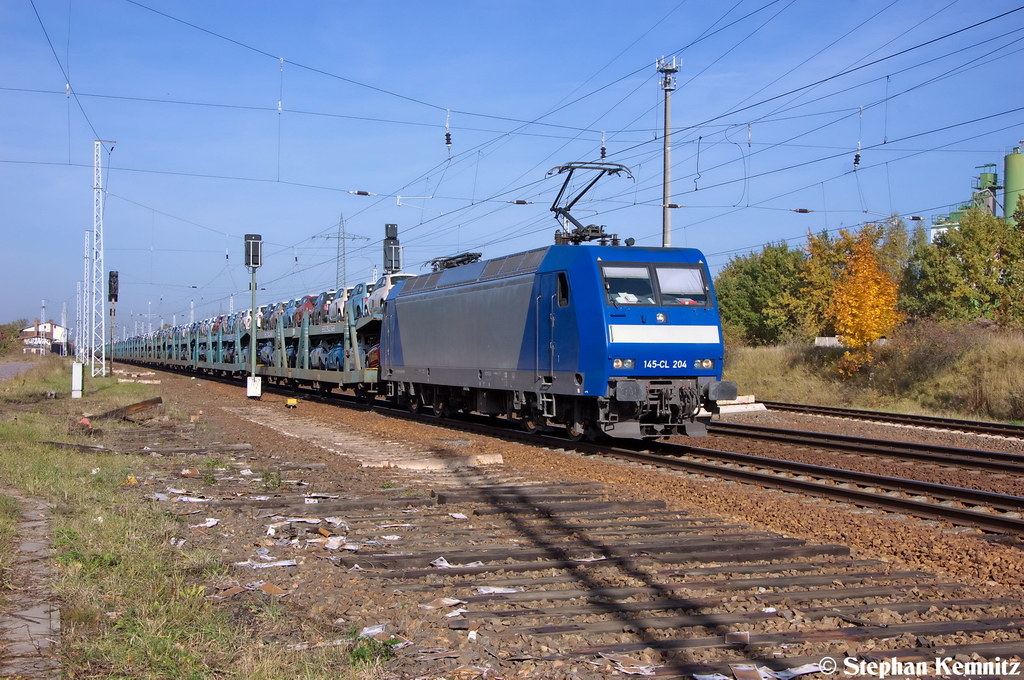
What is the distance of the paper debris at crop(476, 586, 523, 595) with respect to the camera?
5531 mm

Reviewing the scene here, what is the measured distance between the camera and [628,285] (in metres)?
13.5

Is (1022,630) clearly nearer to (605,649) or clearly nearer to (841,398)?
(605,649)

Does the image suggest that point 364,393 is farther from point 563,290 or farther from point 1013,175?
point 1013,175

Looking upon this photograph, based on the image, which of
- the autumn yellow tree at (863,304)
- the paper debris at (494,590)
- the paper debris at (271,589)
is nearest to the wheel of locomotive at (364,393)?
the autumn yellow tree at (863,304)

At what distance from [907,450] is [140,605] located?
12.8 metres

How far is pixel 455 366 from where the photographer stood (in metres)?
18.3

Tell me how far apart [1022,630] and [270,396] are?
29278 millimetres

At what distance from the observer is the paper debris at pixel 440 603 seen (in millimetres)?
5227

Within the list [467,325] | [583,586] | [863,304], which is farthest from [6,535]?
[863,304]

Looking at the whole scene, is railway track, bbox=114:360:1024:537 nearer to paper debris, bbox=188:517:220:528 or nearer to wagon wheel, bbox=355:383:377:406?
paper debris, bbox=188:517:220:528

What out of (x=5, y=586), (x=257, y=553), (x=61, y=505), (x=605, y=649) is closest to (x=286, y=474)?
(x=61, y=505)

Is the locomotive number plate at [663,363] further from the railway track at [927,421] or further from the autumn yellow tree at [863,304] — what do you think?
the autumn yellow tree at [863,304]

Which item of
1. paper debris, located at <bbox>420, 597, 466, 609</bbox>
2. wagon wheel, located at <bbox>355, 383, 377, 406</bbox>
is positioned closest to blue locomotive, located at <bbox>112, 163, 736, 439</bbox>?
wagon wheel, located at <bbox>355, 383, 377, 406</bbox>

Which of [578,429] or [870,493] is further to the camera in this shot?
[578,429]
